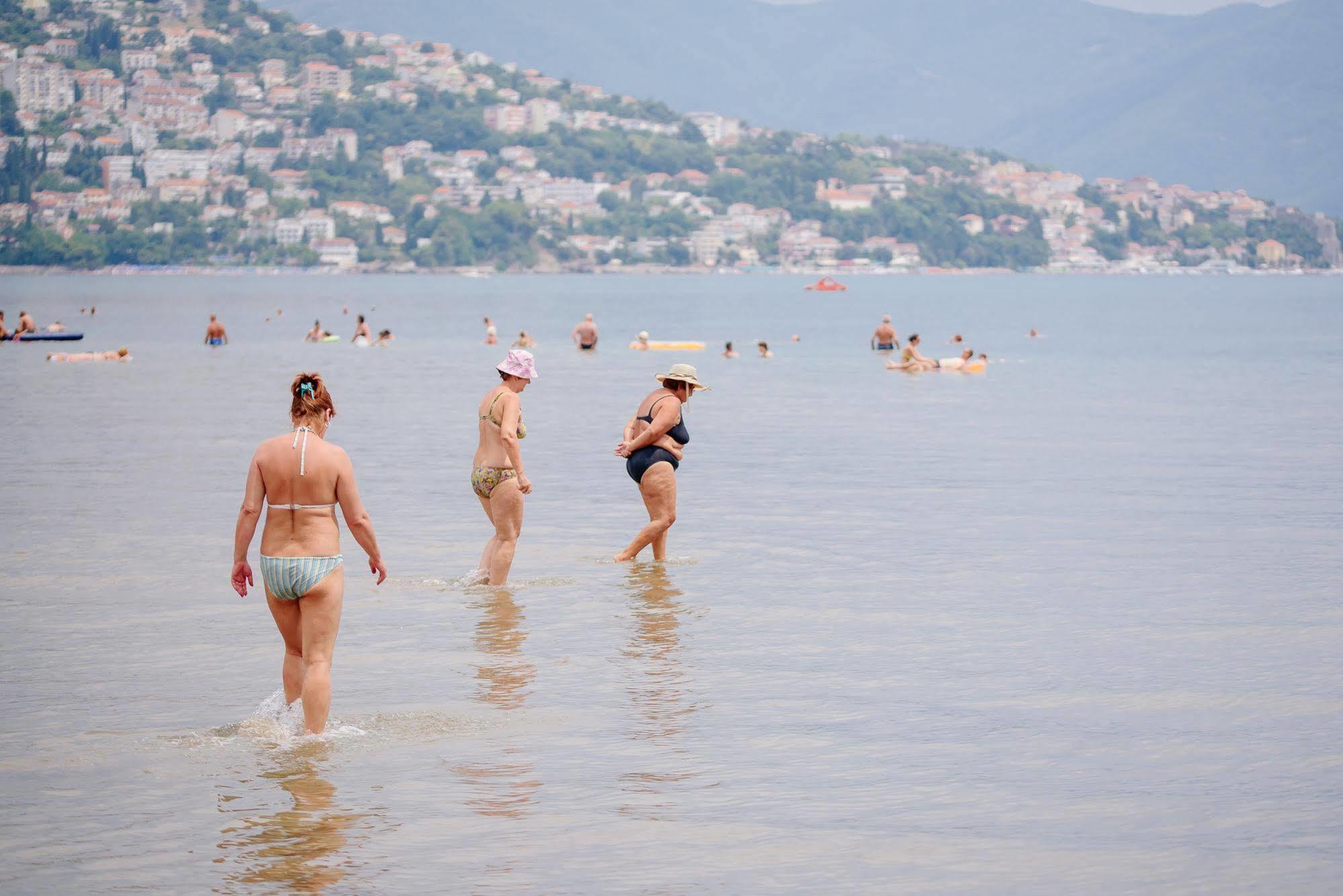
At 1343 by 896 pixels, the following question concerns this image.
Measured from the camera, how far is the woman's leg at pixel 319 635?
9.12 meters

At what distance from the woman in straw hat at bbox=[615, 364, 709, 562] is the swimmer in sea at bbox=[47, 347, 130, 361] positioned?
34928mm

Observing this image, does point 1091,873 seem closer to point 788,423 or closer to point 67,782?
point 67,782

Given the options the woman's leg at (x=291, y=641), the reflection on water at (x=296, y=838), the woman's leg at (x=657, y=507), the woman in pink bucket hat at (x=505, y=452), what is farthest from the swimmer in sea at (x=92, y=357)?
the reflection on water at (x=296, y=838)

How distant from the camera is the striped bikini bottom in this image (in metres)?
9.01

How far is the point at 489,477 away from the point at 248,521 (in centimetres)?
437

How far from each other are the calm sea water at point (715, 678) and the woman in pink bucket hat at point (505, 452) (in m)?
0.82

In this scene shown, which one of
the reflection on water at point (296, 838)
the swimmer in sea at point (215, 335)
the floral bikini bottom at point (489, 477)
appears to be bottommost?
the reflection on water at point (296, 838)

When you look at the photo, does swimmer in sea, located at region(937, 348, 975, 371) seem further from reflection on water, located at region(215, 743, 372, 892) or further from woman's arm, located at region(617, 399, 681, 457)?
reflection on water, located at region(215, 743, 372, 892)

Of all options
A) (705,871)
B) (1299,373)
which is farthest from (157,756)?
(1299,373)

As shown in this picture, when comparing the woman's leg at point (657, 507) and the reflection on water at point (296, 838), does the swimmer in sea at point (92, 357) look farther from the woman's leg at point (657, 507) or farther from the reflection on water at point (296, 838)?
the reflection on water at point (296, 838)

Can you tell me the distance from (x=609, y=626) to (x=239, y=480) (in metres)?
10.5

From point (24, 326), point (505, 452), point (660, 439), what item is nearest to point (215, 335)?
point (24, 326)

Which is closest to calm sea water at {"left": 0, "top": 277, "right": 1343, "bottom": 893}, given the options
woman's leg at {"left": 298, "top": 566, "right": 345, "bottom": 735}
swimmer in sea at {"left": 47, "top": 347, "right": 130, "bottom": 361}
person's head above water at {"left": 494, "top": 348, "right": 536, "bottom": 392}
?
woman's leg at {"left": 298, "top": 566, "right": 345, "bottom": 735}

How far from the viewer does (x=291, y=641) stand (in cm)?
938
